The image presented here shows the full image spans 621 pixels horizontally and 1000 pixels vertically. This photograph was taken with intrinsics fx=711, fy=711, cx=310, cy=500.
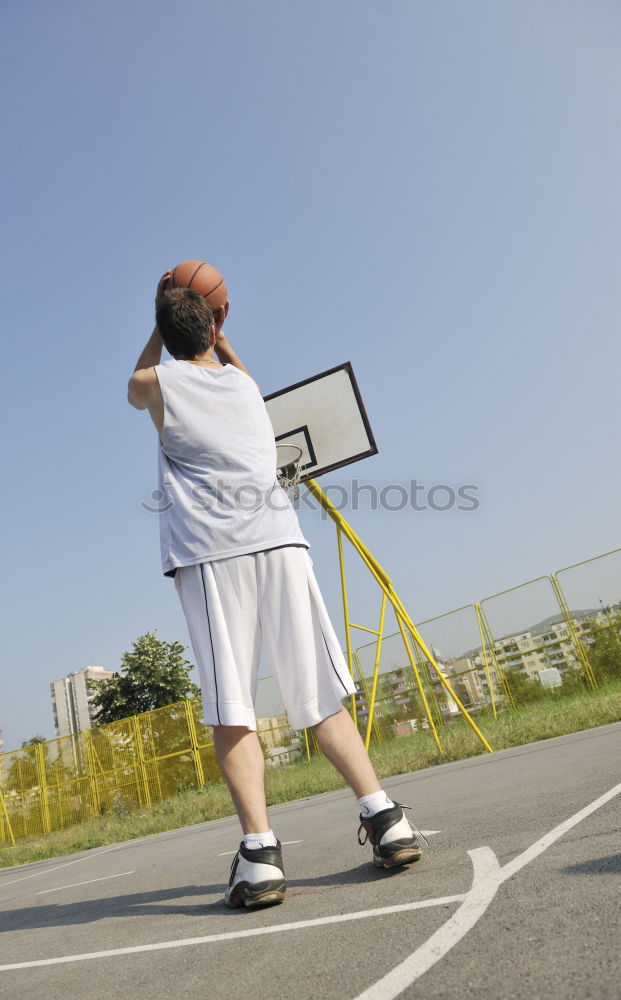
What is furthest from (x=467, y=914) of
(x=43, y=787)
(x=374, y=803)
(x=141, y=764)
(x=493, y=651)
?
(x=43, y=787)

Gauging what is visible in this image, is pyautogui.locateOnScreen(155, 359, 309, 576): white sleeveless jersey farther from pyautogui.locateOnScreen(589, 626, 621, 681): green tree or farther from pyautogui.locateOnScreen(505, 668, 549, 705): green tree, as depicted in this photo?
pyautogui.locateOnScreen(505, 668, 549, 705): green tree

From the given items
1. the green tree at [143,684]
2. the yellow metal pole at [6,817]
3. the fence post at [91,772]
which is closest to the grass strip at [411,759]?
the fence post at [91,772]

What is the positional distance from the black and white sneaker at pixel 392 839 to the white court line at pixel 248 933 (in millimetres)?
415

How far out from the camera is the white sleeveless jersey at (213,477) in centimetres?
236

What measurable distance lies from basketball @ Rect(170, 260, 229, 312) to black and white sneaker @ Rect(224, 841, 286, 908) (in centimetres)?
229

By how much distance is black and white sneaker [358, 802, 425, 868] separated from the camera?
→ 1.94 m

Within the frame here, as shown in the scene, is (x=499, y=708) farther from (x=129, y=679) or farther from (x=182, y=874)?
(x=129, y=679)

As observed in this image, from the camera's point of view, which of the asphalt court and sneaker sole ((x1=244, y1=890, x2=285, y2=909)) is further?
sneaker sole ((x1=244, y1=890, x2=285, y2=909))

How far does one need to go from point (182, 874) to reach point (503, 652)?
12650 millimetres

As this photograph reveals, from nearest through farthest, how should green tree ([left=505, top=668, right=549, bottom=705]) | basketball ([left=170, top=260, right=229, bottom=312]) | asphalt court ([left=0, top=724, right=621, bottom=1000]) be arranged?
asphalt court ([left=0, top=724, right=621, bottom=1000]) < basketball ([left=170, top=260, right=229, bottom=312]) < green tree ([left=505, top=668, right=549, bottom=705])

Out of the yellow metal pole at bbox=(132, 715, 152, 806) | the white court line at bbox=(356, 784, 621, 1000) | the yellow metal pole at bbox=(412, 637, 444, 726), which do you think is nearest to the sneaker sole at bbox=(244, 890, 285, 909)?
the white court line at bbox=(356, 784, 621, 1000)

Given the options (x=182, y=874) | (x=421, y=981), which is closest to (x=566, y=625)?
(x=182, y=874)

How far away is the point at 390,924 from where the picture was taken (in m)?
1.37

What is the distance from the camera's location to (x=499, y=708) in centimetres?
1446
